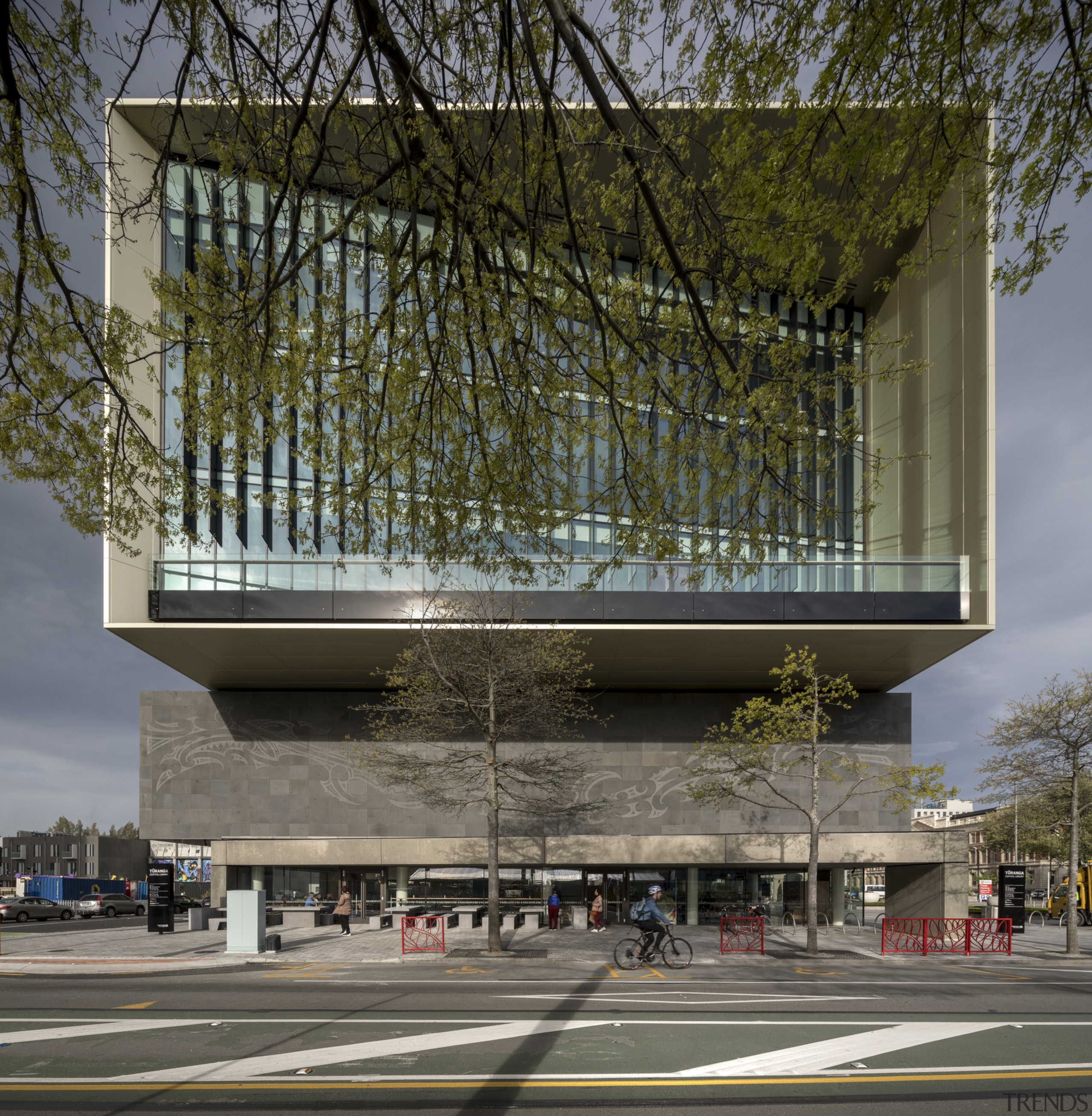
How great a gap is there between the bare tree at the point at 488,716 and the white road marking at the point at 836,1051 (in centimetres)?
1204

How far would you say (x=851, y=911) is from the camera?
3441cm

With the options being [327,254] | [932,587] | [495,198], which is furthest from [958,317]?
[495,198]

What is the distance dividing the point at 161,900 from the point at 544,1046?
76.9ft

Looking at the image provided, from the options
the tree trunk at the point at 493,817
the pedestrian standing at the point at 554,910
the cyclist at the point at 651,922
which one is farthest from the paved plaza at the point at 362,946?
the cyclist at the point at 651,922

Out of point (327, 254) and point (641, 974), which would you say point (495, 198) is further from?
point (327, 254)

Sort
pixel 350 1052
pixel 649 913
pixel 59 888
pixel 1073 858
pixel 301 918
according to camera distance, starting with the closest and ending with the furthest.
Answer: pixel 350 1052
pixel 649 913
pixel 1073 858
pixel 301 918
pixel 59 888

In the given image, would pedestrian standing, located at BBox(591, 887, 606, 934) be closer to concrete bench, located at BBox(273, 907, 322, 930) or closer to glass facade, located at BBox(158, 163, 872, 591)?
concrete bench, located at BBox(273, 907, 322, 930)

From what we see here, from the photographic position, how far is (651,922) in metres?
17.4

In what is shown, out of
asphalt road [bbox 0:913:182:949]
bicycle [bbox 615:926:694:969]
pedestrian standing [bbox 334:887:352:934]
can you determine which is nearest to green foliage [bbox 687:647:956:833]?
bicycle [bbox 615:926:694:969]

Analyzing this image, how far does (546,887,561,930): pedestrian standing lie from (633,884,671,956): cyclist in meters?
11.4

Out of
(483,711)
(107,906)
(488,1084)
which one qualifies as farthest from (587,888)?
(107,906)

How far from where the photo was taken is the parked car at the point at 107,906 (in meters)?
43.3

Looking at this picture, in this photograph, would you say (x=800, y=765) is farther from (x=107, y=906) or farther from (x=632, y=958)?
(x=107, y=906)

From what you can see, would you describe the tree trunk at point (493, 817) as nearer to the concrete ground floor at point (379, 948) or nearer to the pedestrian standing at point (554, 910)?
the concrete ground floor at point (379, 948)
